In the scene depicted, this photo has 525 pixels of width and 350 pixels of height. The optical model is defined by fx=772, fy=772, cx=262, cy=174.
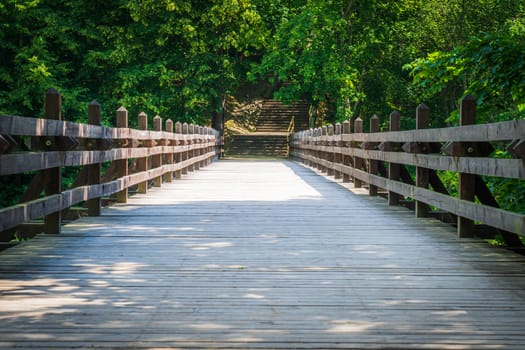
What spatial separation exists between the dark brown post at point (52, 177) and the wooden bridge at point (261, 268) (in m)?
0.02

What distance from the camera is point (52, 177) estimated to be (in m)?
7.58

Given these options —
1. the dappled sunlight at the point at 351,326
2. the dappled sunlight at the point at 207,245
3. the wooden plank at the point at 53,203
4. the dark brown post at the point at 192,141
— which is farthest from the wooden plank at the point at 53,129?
the dark brown post at the point at 192,141

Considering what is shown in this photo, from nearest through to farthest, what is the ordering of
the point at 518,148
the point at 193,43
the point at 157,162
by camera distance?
1. the point at 518,148
2. the point at 157,162
3. the point at 193,43

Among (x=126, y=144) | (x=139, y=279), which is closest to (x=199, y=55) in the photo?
(x=126, y=144)

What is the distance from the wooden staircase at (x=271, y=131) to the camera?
43.9 meters

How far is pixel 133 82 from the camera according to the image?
33219mm

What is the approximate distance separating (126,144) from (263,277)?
6.75 meters

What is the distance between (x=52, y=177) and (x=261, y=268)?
275 centimetres

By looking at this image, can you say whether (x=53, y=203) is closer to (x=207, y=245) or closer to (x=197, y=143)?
(x=207, y=245)

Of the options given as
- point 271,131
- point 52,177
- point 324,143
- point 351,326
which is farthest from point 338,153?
point 271,131

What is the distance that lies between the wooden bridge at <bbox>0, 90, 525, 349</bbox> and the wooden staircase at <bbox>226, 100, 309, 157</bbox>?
107ft

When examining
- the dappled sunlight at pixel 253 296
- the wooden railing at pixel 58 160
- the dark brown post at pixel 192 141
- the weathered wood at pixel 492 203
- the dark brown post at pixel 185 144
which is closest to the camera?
the dappled sunlight at pixel 253 296

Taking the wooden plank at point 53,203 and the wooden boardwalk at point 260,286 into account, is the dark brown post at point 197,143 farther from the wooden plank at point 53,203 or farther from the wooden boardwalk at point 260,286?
the wooden boardwalk at point 260,286

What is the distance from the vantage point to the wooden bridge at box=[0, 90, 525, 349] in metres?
4.00
